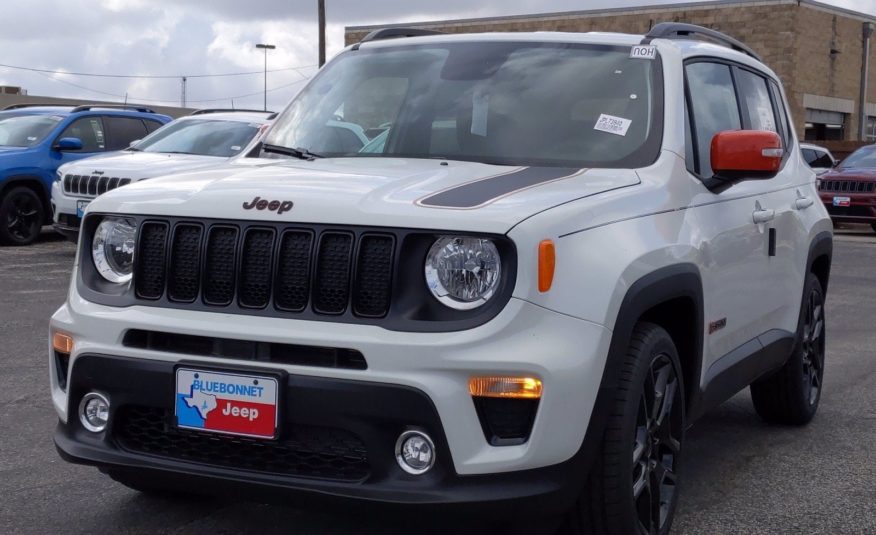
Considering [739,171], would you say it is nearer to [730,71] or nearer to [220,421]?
[730,71]

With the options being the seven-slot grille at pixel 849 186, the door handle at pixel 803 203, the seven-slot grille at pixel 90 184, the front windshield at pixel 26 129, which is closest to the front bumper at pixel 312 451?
the door handle at pixel 803 203

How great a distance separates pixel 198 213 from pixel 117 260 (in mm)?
407

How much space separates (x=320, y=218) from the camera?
3.60 m

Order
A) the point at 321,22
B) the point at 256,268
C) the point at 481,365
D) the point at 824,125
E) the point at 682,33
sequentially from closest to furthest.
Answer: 1. the point at 481,365
2. the point at 256,268
3. the point at 682,33
4. the point at 321,22
5. the point at 824,125

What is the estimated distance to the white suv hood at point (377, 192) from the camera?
3535mm

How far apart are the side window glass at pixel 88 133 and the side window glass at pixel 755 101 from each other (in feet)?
37.0

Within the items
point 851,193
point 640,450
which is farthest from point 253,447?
point 851,193

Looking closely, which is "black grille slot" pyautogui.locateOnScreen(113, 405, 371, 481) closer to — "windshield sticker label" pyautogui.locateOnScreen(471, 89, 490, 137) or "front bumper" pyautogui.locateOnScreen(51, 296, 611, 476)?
"front bumper" pyautogui.locateOnScreen(51, 296, 611, 476)

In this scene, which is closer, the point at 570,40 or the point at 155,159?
the point at 570,40

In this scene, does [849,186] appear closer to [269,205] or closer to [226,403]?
[269,205]

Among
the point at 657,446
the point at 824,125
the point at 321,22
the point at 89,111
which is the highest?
the point at 321,22

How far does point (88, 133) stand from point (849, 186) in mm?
12327

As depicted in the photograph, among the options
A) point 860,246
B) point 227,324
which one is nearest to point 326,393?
point 227,324

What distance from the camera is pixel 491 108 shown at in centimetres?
477
